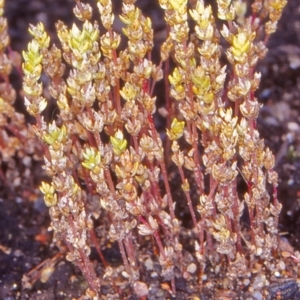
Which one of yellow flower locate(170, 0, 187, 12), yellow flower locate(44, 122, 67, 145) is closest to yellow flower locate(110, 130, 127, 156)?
yellow flower locate(44, 122, 67, 145)

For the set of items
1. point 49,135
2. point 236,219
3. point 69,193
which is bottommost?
point 236,219

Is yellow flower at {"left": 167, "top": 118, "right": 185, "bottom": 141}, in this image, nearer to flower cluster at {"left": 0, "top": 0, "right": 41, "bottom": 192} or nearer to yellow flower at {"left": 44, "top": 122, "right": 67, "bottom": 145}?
yellow flower at {"left": 44, "top": 122, "right": 67, "bottom": 145}

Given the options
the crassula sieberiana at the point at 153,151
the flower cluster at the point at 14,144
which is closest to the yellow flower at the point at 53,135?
the crassula sieberiana at the point at 153,151

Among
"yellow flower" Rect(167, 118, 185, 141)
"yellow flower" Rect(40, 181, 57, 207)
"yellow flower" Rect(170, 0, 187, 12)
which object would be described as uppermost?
"yellow flower" Rect(170, 0, 187, 12)

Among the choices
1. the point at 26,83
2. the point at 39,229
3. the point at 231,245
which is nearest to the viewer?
the point at 26,83

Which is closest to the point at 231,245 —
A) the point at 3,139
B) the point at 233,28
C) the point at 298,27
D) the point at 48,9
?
the point at 233,28

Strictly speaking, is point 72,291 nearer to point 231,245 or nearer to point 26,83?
point 231,245
